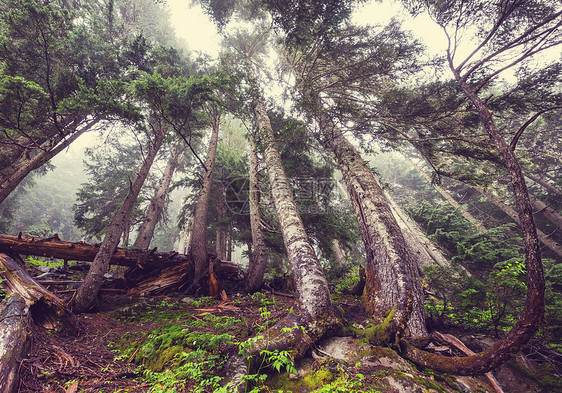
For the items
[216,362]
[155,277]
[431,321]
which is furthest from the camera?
[155,277]

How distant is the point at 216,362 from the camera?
2662mm

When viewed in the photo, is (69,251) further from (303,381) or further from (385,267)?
(385,267)

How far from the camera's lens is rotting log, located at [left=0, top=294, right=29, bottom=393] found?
2053 millimetres

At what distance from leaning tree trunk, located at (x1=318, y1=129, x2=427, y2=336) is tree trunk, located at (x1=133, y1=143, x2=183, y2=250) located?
1001 centimetres

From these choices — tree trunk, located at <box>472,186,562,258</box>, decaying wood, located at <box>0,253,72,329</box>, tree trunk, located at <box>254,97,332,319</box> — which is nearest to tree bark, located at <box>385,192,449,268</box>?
tree trunk, located at <box>472,186,562,258</box>

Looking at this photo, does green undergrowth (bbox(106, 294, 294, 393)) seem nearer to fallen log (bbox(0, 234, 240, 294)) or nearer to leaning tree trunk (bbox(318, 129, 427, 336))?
fallen log (bbox(0, 234, 240, 294))

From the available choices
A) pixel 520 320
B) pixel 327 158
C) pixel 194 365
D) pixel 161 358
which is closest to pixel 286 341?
pixel 194 365

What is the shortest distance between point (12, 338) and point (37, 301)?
1.35 m

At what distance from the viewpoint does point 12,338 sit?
→ 96.4 inches

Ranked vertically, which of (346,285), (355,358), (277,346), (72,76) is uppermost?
(72,76)

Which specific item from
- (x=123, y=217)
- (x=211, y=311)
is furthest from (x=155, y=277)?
(x=211, y=311)

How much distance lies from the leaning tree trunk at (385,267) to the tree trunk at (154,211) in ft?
32.8

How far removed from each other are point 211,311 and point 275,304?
1.49 m

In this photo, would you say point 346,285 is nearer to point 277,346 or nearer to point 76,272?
point 277,346
